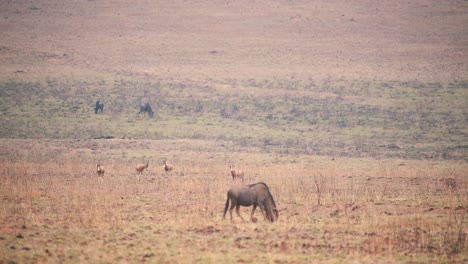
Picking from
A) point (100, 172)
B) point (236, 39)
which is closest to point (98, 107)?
point (100, 172)

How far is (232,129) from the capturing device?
49.0m

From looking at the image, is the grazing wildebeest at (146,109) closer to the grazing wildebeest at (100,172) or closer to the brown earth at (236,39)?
the brown earth at (236,39)

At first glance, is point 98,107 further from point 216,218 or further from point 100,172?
point 216,218

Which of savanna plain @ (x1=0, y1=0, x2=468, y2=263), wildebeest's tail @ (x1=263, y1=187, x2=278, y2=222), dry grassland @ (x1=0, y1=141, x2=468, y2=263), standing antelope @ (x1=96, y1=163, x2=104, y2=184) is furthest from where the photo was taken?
standing antelope @ (x1=96, y1=163, x2=104, y2=184)

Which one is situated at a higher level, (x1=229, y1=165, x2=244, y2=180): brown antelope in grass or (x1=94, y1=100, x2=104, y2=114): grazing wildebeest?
(x1=229, y1=165, x2=244, y2=180): brown antelope in grass

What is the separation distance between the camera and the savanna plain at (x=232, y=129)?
1524 centimetres

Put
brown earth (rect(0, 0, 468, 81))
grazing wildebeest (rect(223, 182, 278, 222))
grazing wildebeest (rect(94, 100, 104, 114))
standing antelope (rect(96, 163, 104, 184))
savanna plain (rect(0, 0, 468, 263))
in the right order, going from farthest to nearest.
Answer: brown earth (rect(0, 0, 468, 81))
grazing wildebeest (rect(94, 100, 104, 114))
standing antelope (rect(96, 163, 104, 184))
grazing wildebeest (rect(223, 182, 278, 222))
savanna plain (rect(0, 0, 468, 263))

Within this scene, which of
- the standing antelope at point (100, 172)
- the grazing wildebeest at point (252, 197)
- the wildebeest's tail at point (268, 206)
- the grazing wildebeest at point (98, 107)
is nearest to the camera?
the grazing wildebeest at point (252, 197)

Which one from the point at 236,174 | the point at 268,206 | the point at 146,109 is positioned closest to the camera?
the point at 268,206

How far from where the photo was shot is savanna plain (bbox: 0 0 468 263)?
50.0 feet

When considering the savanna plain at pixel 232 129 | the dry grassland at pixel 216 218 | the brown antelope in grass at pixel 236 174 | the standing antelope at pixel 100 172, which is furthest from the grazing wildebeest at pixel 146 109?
the brown antelope in grass at pixel 236 174

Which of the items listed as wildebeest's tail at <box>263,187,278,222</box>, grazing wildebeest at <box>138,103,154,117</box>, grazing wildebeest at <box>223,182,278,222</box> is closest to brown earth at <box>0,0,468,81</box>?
grazing wildebeest at <box>138,103,154,117</box>

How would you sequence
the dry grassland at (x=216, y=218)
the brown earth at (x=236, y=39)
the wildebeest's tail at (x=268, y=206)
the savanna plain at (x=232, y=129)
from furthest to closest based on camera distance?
the brown earth at (x=236, y=39) < the wildebeest's tail at (x=268, y=206) < the savanna plain at (x=232, y=129) < the dry grassland at (x=216, y=218)

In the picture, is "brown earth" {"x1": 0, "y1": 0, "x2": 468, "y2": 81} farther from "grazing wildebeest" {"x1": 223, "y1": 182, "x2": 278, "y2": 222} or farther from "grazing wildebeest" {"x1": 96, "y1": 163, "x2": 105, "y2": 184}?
"grazing wildebeest" {"x1": 223, "y1": 182, "x2": 278, "y2": 222}
